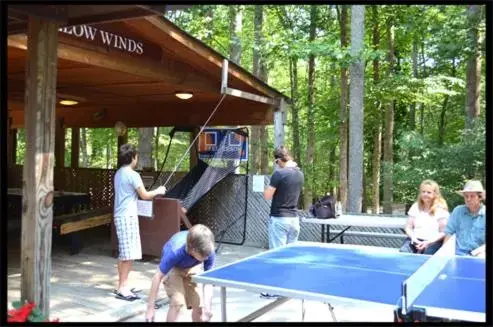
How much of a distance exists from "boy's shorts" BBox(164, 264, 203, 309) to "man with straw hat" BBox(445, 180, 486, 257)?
6.59ft

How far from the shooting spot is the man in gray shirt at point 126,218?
4.98 m

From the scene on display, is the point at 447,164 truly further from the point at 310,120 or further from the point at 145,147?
the point at 310,120

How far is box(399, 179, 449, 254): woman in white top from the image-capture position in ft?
16.0

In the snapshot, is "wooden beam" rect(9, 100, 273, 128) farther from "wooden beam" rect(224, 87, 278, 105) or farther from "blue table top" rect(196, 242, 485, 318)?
"blue table top" rect(196, 242, 485, 318)

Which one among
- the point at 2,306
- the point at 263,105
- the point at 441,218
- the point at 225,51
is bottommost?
the point at 2,306

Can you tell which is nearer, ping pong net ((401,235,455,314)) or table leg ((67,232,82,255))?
ping pong net ((401,235,455,314))

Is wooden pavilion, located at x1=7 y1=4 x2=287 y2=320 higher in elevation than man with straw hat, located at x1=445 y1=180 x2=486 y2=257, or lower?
higher

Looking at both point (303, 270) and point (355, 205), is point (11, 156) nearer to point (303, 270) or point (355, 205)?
point (355, 205)

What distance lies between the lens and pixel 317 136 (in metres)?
17.2

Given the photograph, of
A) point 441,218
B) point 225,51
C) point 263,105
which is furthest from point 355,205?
point 225,51

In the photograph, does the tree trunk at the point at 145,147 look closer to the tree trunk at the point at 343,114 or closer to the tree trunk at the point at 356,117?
the tree trunk at the point at 356,117

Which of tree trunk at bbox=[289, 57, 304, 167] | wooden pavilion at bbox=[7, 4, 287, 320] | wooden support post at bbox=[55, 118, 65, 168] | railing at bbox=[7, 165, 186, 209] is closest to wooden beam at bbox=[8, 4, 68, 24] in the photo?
wooden pavilion at bbox=[7, 4, 287, 320]

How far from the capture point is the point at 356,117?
1080 cm

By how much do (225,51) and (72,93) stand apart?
995 cm
